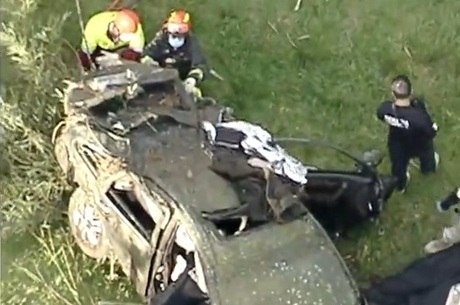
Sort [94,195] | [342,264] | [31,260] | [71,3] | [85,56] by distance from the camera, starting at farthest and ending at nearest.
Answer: [71,3] < [85,56] < [31,260] < [94,195] < [342,264]

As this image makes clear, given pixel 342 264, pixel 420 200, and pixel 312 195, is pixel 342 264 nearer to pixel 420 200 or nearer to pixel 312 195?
pixel 312 195

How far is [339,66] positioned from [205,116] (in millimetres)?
2522

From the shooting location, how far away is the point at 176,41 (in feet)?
37.2

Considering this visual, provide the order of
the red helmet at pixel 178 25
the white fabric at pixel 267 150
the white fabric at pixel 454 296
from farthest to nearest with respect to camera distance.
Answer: the red helmet at pixel 178 25
the white fabric at pixel 267 150
the white fabric at pixel 454 296

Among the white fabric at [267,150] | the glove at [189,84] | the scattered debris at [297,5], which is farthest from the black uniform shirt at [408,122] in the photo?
the scattered debris at [297,5]

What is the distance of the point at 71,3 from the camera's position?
497 inches

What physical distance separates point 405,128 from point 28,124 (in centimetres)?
276

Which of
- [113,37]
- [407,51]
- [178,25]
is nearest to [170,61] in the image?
[178,25]

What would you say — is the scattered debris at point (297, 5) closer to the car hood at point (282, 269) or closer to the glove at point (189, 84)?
the glove at point (189, 84)

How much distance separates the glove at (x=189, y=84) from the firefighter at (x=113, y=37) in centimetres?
46

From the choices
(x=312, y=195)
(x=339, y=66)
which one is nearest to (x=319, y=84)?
(x=339, y=66)

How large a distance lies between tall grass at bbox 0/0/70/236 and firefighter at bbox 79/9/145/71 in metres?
0.41

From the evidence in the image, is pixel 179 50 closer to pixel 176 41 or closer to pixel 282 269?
pixel 176 41

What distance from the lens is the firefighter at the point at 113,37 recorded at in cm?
1134
